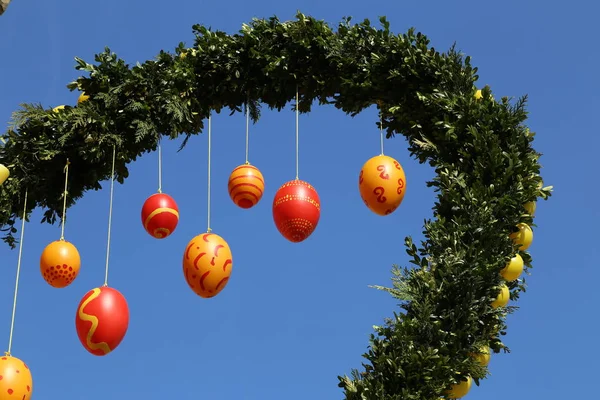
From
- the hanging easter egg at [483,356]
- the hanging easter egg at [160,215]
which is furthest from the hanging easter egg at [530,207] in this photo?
the hanging easter egg at [160,215]

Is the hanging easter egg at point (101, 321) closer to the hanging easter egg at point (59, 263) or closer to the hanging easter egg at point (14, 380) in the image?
the hanging easter egg at point (14, 380)

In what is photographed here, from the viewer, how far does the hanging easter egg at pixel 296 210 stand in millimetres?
8219

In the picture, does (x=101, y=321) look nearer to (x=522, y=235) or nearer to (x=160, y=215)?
(x=160, y=215)

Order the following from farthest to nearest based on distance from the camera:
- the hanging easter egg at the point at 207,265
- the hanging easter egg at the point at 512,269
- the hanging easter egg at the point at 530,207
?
the hanging easter egg at the point at 530,207, the hanging easter egg at the point at 207,265, the hanging easter egg at the point at 512,269

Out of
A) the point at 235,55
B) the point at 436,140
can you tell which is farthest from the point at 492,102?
the point at 235,55

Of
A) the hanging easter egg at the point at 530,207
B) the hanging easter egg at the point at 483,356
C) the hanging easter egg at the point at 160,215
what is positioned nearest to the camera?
the hanging easter egg at the point at 483,356

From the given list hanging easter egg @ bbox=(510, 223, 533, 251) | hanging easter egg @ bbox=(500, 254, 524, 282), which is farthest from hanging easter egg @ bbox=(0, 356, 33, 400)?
hanging easter egg @ bbox=(510, 223, 533, 251)

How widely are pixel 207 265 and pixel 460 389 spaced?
236cm

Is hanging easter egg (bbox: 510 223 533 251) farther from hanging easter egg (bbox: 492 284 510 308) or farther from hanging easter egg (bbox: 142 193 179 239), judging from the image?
hanging easter egg (bbox: 142 193 179 239)

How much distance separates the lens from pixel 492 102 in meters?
8.37

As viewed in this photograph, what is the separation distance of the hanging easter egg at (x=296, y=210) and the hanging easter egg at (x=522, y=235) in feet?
5.76

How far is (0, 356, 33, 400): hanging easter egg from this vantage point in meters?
7.65

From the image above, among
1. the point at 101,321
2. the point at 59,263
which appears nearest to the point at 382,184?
the point at 101,321

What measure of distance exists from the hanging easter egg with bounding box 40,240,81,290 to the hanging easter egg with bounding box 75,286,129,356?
1053 mm
